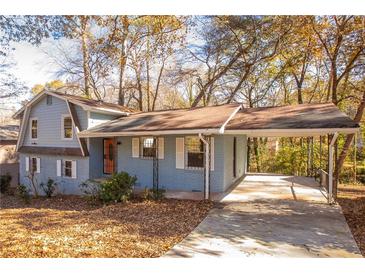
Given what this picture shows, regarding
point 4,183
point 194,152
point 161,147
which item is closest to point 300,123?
point 194,152

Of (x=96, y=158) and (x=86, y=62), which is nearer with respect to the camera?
(x=96, y=158)

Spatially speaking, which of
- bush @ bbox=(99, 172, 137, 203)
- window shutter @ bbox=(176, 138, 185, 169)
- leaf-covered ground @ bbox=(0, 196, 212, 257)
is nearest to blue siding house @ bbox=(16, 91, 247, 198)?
window shutter @ bbox=(176, 138, 185, 169)

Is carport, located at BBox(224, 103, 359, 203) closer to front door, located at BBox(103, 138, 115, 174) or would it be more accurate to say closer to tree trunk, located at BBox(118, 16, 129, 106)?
tree trunk, located at BBox(118, 16, 129, 106)

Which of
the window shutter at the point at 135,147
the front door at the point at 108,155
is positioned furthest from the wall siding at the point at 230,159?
the front door at the point at 108,155

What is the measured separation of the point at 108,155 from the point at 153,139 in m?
2.79

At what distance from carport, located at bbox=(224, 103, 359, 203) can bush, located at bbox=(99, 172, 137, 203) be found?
3392 millimetres

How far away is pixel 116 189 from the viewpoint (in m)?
8.80

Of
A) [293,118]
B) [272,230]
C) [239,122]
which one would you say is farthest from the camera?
[239,122]

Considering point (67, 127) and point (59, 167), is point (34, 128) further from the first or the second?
point (59, 167)

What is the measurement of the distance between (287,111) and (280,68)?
9.38 metres

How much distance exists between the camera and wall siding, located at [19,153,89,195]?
11.6 metres

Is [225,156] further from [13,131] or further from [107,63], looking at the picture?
[13,131]

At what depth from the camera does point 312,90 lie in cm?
1861
